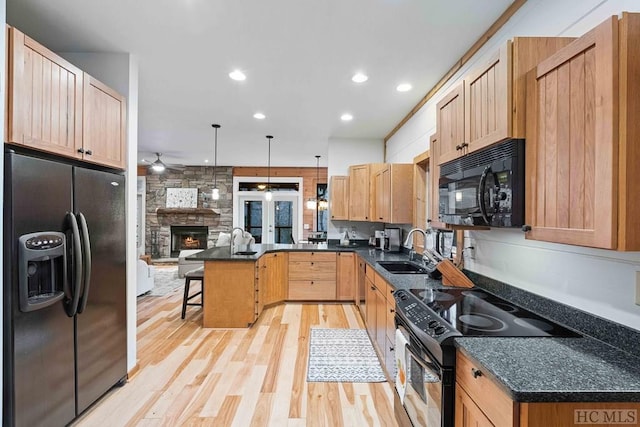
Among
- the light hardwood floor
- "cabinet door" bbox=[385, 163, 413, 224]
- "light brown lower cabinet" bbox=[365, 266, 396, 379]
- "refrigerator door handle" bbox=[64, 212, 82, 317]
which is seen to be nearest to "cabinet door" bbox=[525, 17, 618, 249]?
"light brown lower cabinet" bbox=[365, 266, 396, 379]

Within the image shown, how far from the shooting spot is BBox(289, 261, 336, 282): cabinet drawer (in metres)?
Answer: 4.68

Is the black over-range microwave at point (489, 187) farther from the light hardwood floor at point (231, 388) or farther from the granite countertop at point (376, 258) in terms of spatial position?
the light hardwood floor at point (231, 388)

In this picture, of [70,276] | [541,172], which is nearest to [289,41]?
[541,172]

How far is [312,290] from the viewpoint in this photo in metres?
4.70

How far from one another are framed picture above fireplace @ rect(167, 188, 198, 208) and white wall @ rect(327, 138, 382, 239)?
4807mm

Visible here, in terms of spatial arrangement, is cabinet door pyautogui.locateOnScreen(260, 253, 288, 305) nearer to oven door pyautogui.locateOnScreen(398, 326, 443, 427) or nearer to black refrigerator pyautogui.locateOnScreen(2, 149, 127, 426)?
black refrigerator pyautogui.locateOnScreen(2, 149, 127, 426)

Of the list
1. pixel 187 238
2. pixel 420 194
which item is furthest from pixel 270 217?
pixel 420 194

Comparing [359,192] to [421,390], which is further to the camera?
[359,192]

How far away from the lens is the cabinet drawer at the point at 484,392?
3.15 ft

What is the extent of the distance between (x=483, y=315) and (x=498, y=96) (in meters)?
1.11

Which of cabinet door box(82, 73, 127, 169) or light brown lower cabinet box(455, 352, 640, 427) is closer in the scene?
light brown lower cabinet box(455, 352, 640, 427)

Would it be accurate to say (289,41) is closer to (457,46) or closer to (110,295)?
(457,46)

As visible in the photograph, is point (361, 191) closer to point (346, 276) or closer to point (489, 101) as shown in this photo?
point (346, 276)

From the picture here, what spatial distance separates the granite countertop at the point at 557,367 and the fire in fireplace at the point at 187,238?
8258mm
